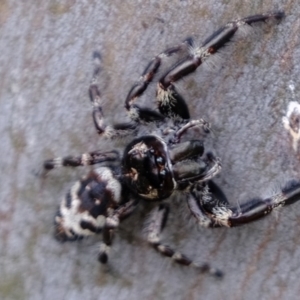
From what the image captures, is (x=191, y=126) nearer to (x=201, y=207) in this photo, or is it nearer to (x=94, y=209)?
(x=201, y=207)

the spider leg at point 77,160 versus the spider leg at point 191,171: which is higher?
the spider leg at point 77,160

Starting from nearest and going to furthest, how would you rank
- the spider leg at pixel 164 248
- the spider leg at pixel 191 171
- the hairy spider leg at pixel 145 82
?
the spider leg at pixel 164 248, the hairy spider leg at pixel 145 82, the spider leg at pixel 191 171

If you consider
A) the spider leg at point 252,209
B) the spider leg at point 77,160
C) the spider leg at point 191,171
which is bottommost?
the spider leg at point 191,171

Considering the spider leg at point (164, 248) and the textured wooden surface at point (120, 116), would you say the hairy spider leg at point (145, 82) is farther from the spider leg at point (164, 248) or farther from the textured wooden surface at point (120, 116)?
the spider leg at point (164, 248)

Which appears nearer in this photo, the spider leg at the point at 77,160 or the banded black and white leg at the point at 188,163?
the spider leg at the point at 77,160

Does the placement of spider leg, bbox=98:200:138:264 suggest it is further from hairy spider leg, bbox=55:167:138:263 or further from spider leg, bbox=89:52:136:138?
spider leg, bbox=89:52:136:138

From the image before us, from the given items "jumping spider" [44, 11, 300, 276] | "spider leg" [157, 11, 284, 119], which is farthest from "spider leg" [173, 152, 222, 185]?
"spider leg" [157, 11, 284, 119]

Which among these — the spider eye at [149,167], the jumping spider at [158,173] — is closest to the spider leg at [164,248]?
the jumping spider at [158,173]
